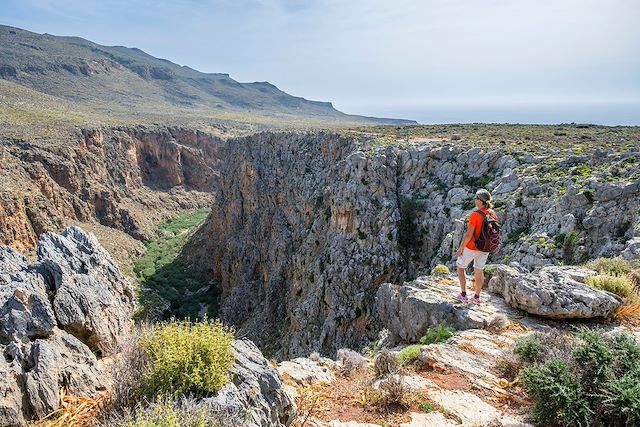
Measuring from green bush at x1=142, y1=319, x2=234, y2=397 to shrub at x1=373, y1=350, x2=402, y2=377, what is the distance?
3311mm

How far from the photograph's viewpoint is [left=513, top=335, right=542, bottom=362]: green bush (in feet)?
22.7

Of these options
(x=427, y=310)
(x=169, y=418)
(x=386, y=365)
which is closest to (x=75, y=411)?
(x=169, y=418)

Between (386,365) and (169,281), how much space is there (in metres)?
38.2

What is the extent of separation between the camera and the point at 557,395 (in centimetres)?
532

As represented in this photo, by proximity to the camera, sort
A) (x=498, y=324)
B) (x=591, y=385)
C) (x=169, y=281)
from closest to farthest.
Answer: (x=591, y=385) → (x=498, y=324) → (x=169, y=281)

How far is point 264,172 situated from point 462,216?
959 inches

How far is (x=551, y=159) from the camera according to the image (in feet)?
71.1

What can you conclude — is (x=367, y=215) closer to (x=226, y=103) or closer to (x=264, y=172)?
(x=264, y=172)

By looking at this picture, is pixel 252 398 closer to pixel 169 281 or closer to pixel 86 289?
pixel 86 289

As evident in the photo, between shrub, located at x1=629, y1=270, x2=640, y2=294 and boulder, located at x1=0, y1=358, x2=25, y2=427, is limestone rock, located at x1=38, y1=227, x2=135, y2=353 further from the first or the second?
shrub, located at x1=629, y1=270, x2=640, y2=294

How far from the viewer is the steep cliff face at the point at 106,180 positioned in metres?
35.1

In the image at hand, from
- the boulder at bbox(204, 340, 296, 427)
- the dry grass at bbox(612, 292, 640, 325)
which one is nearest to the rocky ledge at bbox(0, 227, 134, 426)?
the boulder at bbox(204, 340, 296, 427)

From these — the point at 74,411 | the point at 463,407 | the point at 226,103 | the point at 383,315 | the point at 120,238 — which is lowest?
the point at 120,238

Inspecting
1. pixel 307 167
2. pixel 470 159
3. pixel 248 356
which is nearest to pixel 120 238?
pixel 307 167
